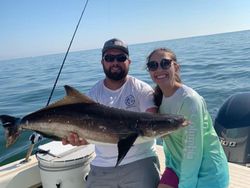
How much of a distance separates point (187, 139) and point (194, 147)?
0.30ft

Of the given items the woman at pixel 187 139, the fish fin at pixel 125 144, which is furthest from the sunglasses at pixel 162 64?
the fish fin at pixel 125 144

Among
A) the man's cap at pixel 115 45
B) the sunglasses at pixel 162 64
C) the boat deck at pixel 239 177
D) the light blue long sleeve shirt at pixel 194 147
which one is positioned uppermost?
the man's cap at pixel 115 45

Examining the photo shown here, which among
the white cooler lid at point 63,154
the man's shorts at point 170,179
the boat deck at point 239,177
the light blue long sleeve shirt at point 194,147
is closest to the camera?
the light blue long sleeve shirt at point 194,147

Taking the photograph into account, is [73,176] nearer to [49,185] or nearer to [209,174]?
[49,185]

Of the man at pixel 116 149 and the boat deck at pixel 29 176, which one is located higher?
the man at pixel 116 149

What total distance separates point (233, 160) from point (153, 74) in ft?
8.56

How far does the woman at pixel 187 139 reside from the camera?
9.84 ft

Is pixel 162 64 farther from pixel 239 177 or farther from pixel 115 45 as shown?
pixel 239 177

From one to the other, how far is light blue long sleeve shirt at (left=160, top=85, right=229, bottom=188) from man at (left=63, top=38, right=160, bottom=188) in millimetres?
Answer: 398

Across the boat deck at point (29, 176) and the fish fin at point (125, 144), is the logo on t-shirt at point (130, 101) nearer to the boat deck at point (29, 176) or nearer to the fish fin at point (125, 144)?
the fish fin at point (125, 144)

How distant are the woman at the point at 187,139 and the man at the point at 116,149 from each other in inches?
11.7

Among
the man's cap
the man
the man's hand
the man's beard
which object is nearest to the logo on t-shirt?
the man

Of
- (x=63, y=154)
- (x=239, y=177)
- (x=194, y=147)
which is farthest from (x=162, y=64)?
(x=239, y=177)

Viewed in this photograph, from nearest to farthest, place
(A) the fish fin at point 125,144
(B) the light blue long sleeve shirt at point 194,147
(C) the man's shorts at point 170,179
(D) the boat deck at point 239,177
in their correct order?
(A) the fish fin at point 125,144
(B) the light blue long sleeve shirt at point 194,147
(C) the man's shorts at point 170,179
(D) the boat deck at point 239,177
